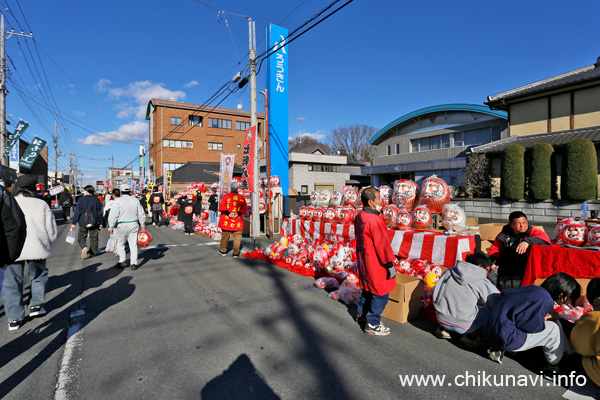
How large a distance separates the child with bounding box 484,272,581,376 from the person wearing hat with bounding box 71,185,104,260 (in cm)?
897

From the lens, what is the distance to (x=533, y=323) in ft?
9.36

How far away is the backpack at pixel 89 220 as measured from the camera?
8148mm

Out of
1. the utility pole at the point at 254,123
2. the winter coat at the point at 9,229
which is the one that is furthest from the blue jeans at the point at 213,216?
the winter coat at the point at 9,229

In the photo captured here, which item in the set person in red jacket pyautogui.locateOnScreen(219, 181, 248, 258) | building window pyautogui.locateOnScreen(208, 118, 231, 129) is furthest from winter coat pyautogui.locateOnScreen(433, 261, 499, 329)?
building window pyautogui.locateOnScreen(208, 118, 231, 129)

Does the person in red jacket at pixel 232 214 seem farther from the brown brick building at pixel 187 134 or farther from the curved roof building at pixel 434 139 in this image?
the brown brick building at pixel 187 134

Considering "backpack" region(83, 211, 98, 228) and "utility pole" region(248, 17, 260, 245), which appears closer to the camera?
"backpack" region(83, 211, 98, 228)

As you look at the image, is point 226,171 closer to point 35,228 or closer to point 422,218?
point 422,218

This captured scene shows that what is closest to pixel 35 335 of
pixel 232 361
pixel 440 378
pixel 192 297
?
pixel 192 297

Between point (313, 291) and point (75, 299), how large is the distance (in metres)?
3.92

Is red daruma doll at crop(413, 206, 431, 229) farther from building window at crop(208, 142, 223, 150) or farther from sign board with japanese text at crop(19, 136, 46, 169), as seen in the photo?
building window at crop(208, 142, 223, 150)

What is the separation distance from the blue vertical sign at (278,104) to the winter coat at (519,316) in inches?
489

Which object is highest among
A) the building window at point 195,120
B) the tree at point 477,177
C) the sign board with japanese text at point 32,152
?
the building window at point 195,120

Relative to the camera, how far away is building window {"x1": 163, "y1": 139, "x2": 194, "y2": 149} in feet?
137

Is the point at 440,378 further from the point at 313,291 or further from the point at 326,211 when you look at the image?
the point at 326,211
